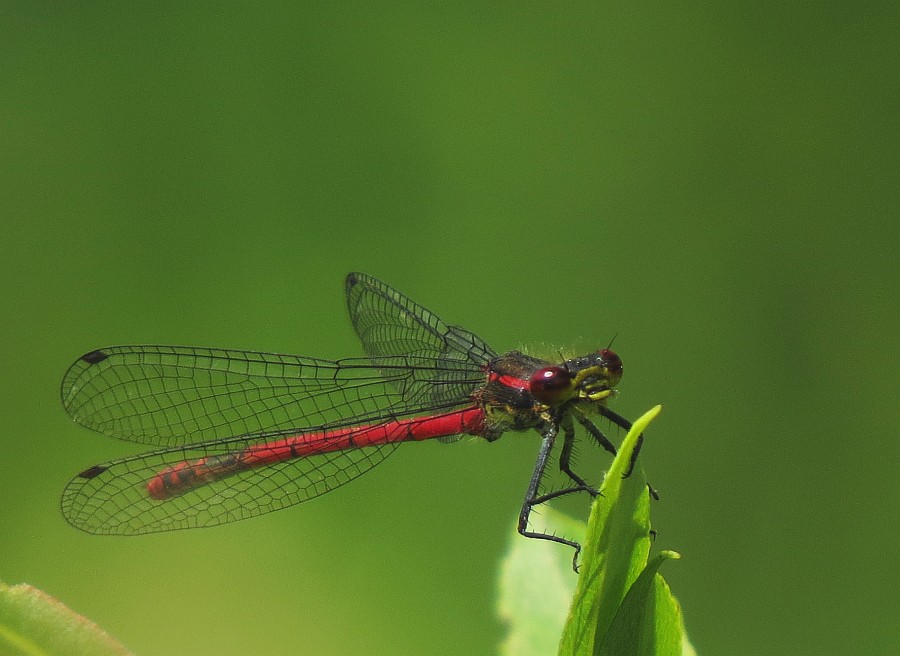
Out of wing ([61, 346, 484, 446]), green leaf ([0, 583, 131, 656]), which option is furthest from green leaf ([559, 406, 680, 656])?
wing ([61, 346, 484, 446])

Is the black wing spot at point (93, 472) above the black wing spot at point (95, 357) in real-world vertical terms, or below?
below

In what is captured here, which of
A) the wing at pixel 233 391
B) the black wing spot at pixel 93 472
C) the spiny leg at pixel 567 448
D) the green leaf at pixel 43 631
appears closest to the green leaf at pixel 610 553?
the green leaf at pixel 43 631

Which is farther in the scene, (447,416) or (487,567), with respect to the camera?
(487,567)

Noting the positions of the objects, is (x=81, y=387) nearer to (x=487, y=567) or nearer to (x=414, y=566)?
(x=414, y=566)

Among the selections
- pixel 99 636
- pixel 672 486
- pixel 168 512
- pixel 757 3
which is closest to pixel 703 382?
pixel 672 486

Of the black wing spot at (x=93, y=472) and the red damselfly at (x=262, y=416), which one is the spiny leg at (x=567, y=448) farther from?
the black wing spot at (x=93, y=472)

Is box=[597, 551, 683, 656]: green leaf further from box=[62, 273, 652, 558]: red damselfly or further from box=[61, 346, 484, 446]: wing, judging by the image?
box=[61, 346, 484, 446]: wing
